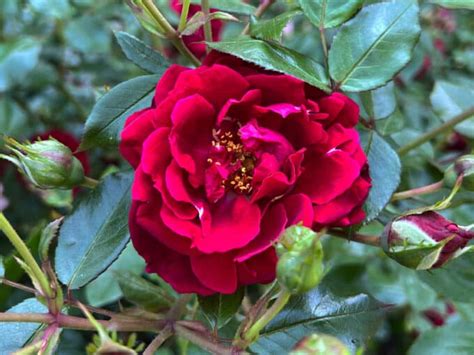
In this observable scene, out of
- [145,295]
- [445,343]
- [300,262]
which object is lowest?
[445,343]

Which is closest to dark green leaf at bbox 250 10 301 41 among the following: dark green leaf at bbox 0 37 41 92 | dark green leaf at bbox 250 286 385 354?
dark green leaf at bbox 250 286 385 354

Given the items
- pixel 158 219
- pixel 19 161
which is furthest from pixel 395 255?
pixel 19 161

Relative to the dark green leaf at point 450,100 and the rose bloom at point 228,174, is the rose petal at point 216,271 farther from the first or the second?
the dark green leaf at point 450,100

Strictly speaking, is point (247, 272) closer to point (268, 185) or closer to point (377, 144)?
point (268, 185)

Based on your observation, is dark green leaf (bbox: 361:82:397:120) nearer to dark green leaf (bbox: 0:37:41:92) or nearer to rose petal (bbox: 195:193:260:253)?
rose petal (bbox: 195:193:260:253)

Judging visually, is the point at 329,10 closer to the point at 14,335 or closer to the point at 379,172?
the point at 379,172

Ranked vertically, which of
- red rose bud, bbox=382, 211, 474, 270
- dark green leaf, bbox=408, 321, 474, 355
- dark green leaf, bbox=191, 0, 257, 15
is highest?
dark green leaf, bbox=191, 0, 257, 15

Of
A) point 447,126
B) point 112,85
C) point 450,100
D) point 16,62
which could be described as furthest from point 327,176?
point 112,85
